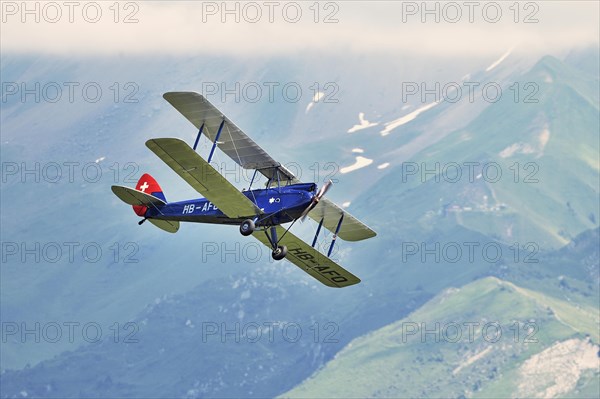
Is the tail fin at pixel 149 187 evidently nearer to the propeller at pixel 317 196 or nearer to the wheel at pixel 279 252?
the wheel at pixel 279 252

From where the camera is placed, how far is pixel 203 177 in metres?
77.1

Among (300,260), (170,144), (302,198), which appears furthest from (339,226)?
(170,144)

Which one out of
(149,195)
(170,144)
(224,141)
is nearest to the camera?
(170,144)

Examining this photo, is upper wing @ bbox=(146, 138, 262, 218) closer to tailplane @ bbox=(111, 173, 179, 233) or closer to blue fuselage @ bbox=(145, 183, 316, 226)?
blue fuselage @ bbox=(145, 183, 316, 226)

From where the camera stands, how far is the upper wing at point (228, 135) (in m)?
77.6

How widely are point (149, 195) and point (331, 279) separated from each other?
1177 cm

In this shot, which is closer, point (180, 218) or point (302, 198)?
point (302, 198)

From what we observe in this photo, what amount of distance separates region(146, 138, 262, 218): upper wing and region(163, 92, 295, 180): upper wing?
282 cm

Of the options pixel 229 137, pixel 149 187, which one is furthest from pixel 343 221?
pixel 149 187

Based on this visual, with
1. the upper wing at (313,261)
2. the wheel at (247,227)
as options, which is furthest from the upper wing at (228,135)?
the upper wing at (313,261)

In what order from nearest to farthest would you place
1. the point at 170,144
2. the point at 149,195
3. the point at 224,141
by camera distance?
the point at 170,144
the point at 224,141
the point at 149,195

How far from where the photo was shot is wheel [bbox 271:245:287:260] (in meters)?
78.5

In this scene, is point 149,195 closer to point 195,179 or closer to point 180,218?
point 180,218

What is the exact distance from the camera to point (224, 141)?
80312mm
